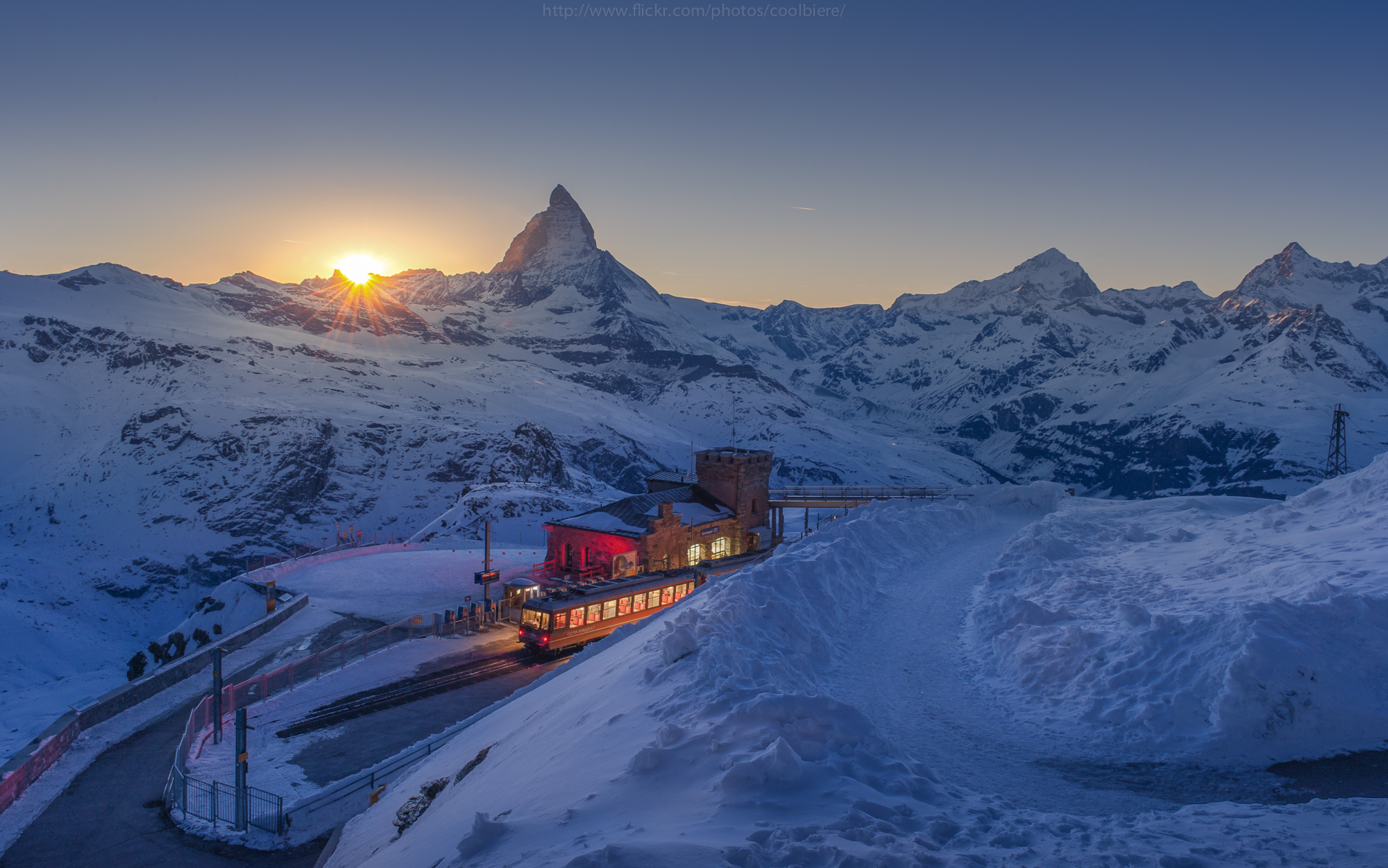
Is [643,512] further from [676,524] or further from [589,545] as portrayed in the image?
[589,545]

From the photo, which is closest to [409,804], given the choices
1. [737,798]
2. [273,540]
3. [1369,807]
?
[737,798]

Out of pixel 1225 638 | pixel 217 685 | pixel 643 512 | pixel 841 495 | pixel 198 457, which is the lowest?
pixel 217 685

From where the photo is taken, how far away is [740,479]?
49.1 m

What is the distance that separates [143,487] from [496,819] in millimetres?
96878

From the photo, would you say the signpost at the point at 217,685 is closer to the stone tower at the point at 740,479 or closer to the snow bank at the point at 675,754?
the snow bank at the point at 675,754

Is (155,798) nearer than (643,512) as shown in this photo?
Yes

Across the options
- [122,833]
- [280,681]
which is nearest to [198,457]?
[280,681]

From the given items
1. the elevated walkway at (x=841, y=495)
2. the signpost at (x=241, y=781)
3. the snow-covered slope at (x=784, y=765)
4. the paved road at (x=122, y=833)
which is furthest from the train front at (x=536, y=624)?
the elevated walkway at (x=841, y=495)

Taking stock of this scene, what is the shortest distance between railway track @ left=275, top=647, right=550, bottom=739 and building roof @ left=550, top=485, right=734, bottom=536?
10581 mm

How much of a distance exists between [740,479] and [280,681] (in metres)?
28.8

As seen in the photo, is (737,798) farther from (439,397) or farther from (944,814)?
(439,397)

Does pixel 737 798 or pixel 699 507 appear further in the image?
pixel 699 507

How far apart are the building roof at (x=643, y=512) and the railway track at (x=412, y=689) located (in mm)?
10581

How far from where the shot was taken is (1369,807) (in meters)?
9.11
